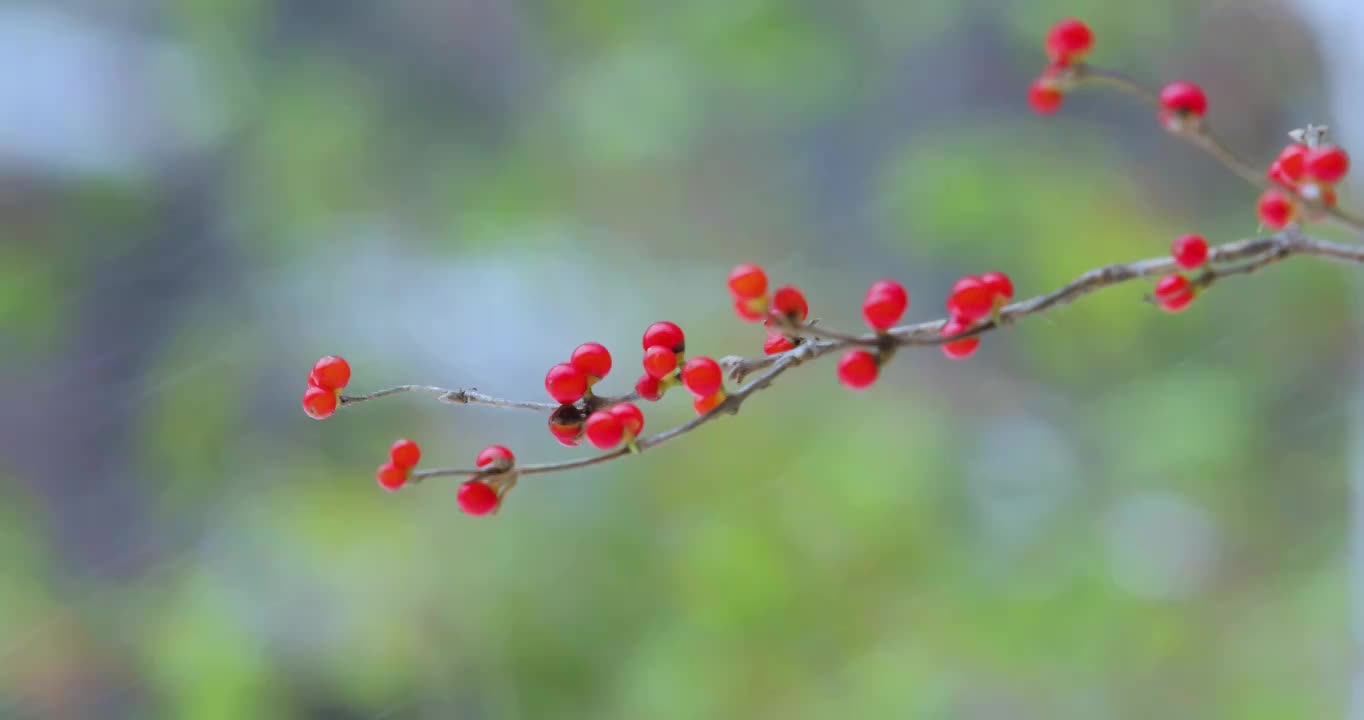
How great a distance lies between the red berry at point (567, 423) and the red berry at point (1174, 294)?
202 mm

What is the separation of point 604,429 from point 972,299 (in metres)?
0.13

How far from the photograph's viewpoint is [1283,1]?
1124 millimetres

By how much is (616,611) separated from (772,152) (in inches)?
22.0

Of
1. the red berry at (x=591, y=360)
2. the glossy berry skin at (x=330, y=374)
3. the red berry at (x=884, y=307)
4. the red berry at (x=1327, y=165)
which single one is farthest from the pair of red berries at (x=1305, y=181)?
the glossy berry skin at (x=330, y=374)

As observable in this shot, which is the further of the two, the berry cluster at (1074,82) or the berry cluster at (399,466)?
the berry cluster at (399,466)

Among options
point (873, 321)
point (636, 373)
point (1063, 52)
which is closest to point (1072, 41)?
point (1063, 52)

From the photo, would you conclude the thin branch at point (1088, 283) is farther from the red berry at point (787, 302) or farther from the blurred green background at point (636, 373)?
the blurred green background at point (636, 373)

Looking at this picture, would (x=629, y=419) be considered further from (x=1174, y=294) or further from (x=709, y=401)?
(x=1174, y=294)

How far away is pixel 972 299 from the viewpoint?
1.18ft

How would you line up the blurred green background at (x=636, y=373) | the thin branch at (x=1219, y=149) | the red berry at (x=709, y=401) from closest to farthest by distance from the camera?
the thin branch at (x=1219, y=149)
the red berry at (x=709, y=401)
the blurred green background at (x=636, y=373)

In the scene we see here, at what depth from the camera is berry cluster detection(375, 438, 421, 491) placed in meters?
0.43

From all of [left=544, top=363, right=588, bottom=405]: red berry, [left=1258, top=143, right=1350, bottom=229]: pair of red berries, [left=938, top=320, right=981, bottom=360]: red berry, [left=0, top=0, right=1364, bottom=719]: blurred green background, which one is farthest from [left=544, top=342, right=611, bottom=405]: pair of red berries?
[left=0, top=0, right=1364, bottom=719]: blurred green background

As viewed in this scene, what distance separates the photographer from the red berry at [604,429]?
368mm

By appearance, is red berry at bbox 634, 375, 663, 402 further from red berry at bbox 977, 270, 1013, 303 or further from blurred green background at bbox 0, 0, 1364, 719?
blurred green background at bbox 0, 0, 1364, 719
